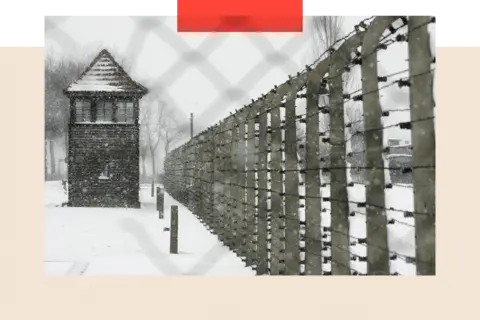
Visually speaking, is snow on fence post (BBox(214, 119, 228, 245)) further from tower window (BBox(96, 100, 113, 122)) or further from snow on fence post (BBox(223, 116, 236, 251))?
tower window (BBox(96, 100, 113, 122))

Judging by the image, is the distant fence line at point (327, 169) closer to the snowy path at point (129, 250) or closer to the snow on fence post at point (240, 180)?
the snow on fence post at point (240, 180)

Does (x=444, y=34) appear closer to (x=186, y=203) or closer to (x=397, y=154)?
(x=397, y=154)

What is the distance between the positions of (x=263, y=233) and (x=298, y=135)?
1005mm

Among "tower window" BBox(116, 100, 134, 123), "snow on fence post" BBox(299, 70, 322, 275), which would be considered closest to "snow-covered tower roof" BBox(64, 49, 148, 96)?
"tower window" BBox(116, 100, 134, 123)

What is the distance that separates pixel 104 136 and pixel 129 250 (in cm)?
639

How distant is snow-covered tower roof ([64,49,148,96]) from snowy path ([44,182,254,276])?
348 centimetres

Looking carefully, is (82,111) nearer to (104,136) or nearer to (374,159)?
(104,136)

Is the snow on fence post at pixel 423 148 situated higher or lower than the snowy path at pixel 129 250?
higher

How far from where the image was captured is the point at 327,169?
103 inches

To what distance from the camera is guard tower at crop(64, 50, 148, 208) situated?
10906mm

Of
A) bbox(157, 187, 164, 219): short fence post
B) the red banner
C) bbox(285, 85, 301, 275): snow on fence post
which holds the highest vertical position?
the red banner

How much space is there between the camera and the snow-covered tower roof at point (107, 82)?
11297 millimetres

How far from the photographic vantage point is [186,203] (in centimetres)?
1178

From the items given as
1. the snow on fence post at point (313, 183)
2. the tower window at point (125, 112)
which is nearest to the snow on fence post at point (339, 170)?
the snow on fence post at point (313, 183)
